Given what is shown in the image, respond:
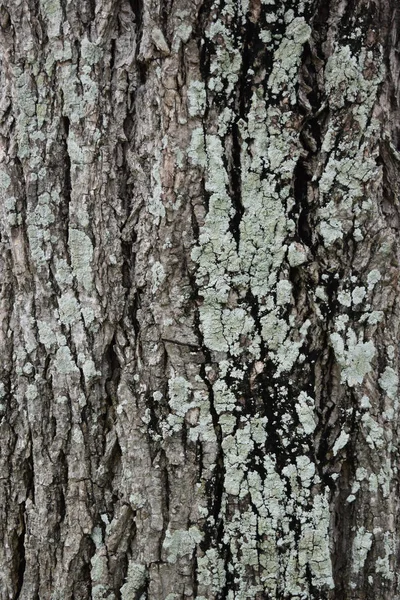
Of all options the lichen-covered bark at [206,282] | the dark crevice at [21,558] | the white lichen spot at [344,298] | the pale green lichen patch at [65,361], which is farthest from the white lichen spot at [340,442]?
the dark crevice at [21,558]

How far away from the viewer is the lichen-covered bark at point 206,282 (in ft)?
4.67

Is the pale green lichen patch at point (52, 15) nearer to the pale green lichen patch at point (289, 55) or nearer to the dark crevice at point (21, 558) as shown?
the pale green lichen patch at point (289, 55)

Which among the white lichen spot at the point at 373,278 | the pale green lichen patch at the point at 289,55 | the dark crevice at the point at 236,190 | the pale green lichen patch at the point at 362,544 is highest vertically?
the pale green lichen patch at the point at 289,55

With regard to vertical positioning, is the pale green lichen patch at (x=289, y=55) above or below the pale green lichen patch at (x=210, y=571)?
above

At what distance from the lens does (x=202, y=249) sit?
143cm

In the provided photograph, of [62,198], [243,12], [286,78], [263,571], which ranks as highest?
[243,12]

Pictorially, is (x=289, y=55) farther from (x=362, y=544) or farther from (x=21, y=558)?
(x=21, y=558)

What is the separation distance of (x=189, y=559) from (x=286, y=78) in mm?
1135

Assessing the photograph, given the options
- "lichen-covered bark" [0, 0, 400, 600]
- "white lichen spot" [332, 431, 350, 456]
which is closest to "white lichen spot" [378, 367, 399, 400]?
"lichen-covered bark" [0, 0, 400, 600]

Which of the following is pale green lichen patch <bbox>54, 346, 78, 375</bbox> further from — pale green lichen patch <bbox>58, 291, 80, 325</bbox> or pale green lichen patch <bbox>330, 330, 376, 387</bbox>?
pale green lichen patch <bbox>330, 330, 376, 387</bbox>

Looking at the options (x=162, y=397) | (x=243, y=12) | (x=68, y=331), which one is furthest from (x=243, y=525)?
(x=243, y=12)

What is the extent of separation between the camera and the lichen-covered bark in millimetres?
1423

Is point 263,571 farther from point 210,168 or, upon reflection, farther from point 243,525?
point 210,168

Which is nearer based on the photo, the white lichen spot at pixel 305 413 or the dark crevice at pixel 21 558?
the white lichen spot at pixel 305 413
